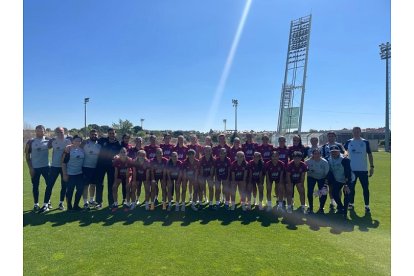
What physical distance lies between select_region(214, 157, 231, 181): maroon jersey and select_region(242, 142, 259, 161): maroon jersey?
793mm

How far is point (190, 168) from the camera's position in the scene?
289 inches

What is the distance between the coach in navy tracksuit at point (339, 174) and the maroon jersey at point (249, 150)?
1.95m

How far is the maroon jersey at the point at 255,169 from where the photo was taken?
722 cm

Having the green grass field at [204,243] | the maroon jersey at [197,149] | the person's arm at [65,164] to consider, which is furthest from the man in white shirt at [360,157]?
the person's arm at [65,164]

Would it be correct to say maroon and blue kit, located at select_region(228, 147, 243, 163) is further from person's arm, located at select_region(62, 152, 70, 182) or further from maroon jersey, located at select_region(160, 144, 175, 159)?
person's arm, located at select_region(62, 152, 70, 182)

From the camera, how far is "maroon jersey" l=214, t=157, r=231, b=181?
7.31 m

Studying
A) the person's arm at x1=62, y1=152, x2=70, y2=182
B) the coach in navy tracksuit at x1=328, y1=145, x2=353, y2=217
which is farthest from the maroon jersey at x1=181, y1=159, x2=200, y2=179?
the coach in navy tracksuit at x1=328, y1=145, x2=353, y2=217

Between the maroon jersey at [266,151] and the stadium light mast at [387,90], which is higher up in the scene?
the stadium light mast at [387,90]

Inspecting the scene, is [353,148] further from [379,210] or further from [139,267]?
[139,267]

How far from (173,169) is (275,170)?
8.25 ft

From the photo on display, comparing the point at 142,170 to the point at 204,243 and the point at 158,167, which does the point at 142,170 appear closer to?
the point at 158,167

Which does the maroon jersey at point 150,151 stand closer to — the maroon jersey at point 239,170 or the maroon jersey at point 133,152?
the maroon jersey at point 133,152

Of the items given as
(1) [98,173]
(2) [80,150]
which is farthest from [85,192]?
(2) [80,150]
